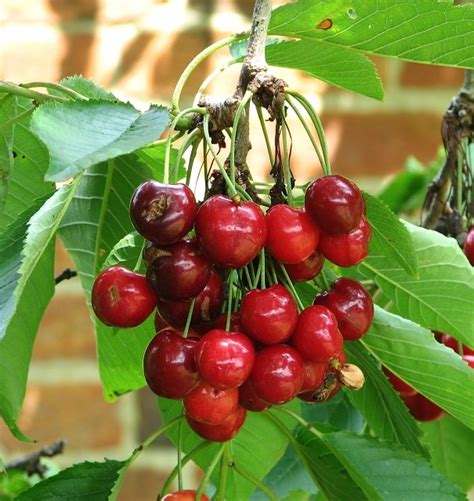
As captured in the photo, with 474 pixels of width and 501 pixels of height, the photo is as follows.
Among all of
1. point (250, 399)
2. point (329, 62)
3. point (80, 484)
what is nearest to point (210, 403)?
point (250, 399)

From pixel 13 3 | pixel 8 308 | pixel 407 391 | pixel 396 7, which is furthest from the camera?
pixel 13 3

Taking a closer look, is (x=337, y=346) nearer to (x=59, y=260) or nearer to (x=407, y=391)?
(x=407, y=391)

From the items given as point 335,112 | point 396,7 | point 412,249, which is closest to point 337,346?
point 412,249

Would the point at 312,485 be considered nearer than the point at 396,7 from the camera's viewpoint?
No

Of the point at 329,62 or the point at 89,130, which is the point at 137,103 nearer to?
the point at 329,62

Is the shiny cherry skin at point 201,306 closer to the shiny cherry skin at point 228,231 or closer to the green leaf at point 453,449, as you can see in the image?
the shiny cherry skin at point 228,231

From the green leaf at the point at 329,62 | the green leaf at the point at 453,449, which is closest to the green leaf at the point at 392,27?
the green leaf at the point at 329,62

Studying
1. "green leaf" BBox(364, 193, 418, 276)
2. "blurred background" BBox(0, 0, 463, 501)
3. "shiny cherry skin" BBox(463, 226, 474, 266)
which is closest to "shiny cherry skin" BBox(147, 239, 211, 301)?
"green leaf" BBox(364, 193, 418, 276)
